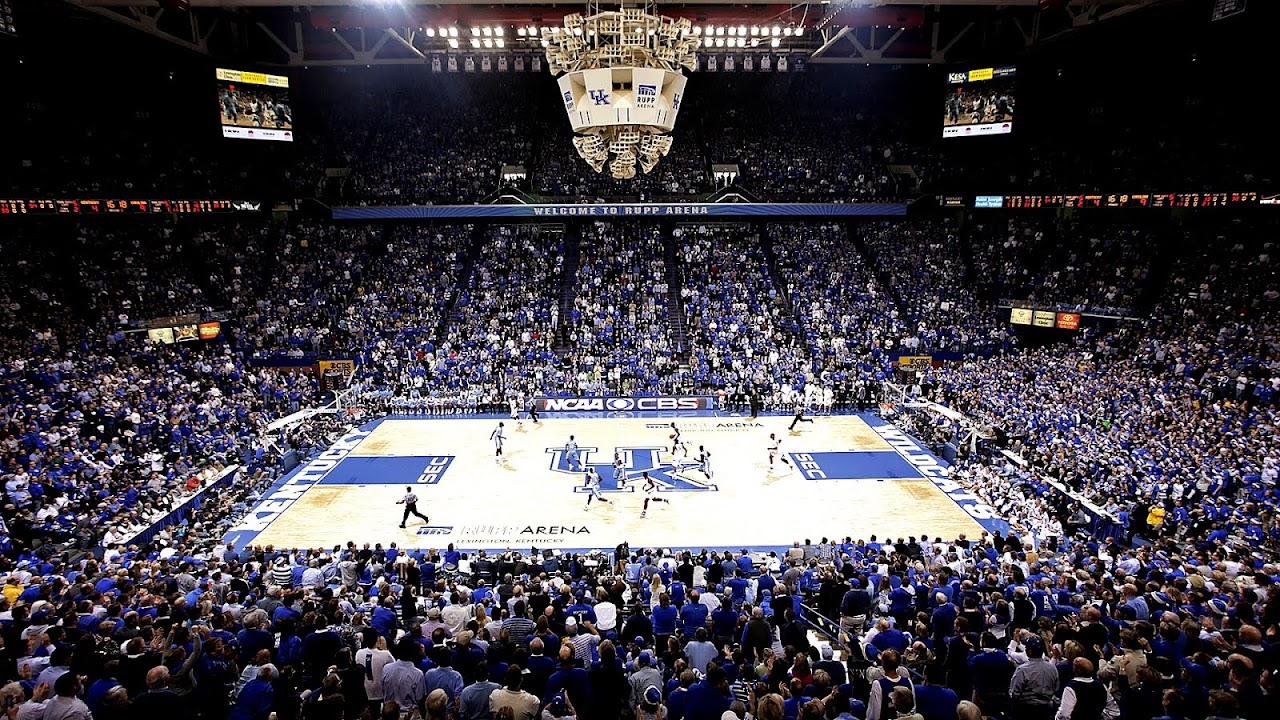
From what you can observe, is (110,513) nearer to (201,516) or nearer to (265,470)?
(201,516)

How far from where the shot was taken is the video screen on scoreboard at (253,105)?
34.3m

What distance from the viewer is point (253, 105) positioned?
116 feet

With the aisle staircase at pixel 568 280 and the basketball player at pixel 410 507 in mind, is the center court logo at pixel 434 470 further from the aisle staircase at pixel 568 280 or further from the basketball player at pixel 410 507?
the aisle staircase at pixel 568 280

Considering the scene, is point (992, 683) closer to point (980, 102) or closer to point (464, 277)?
point (980, 102)

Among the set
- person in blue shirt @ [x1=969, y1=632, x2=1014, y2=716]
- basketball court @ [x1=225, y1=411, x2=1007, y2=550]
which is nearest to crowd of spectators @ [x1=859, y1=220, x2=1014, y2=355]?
basketball court @ [x1=225, y1=411, x2=1007, y2=550]

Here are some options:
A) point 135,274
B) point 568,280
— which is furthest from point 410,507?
point 135,274

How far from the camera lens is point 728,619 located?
9.36m

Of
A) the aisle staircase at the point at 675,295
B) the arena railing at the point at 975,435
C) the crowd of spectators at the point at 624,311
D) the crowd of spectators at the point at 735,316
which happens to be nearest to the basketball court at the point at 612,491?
the arena railing at the point at 975,435

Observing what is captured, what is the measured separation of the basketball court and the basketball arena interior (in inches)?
8.5

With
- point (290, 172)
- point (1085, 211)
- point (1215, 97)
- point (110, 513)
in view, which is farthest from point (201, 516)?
point (1215, 97)

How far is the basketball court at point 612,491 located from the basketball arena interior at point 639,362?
22cm

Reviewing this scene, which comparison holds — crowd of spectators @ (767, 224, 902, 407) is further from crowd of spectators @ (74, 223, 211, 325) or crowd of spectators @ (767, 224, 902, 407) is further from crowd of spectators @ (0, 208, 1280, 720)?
crowd of spectators @ (74, 223, 211, 325)

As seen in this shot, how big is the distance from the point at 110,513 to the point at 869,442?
24478mm

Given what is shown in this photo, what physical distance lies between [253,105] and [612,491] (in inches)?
1167
